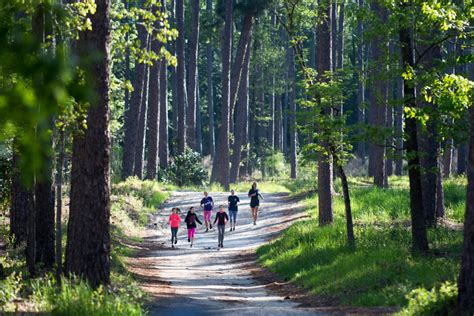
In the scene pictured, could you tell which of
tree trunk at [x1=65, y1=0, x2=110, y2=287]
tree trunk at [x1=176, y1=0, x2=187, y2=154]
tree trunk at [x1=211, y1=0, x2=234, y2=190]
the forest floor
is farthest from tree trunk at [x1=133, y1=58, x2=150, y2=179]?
tree trunk at [x1=65, y1=0, x2=110, y2=287]

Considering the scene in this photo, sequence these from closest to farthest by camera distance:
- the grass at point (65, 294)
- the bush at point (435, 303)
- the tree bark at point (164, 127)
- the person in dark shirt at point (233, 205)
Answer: the grass at point (65, 294) → the bush at point (435, 303) → the person in dark shirt at point (233, 205) → the tree bark at point (164, 127)

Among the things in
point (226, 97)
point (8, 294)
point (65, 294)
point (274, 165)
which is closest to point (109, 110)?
point (8, 294)

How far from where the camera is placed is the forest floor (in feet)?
46.2

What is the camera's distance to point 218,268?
22.3m

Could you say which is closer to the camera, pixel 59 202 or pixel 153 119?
pixel 59 202

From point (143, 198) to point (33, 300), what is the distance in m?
24.6

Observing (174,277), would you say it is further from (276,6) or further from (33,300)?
(276,6)

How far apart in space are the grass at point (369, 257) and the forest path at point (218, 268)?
1.02m

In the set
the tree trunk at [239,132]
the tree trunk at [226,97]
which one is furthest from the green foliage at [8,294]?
the tree trunk at [239,132]

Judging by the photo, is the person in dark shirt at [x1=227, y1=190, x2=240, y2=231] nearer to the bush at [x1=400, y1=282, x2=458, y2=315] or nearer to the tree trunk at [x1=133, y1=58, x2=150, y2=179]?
the tree trunk at [x1=133, y1=58, x2=150, y2=179]

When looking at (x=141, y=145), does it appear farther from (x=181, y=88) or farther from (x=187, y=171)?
(x=181, y=88)

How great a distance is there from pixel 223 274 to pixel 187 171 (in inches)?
1058

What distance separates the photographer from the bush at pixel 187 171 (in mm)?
47438

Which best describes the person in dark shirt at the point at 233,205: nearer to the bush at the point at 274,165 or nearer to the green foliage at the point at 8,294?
the green foliage at the point at 8,294
